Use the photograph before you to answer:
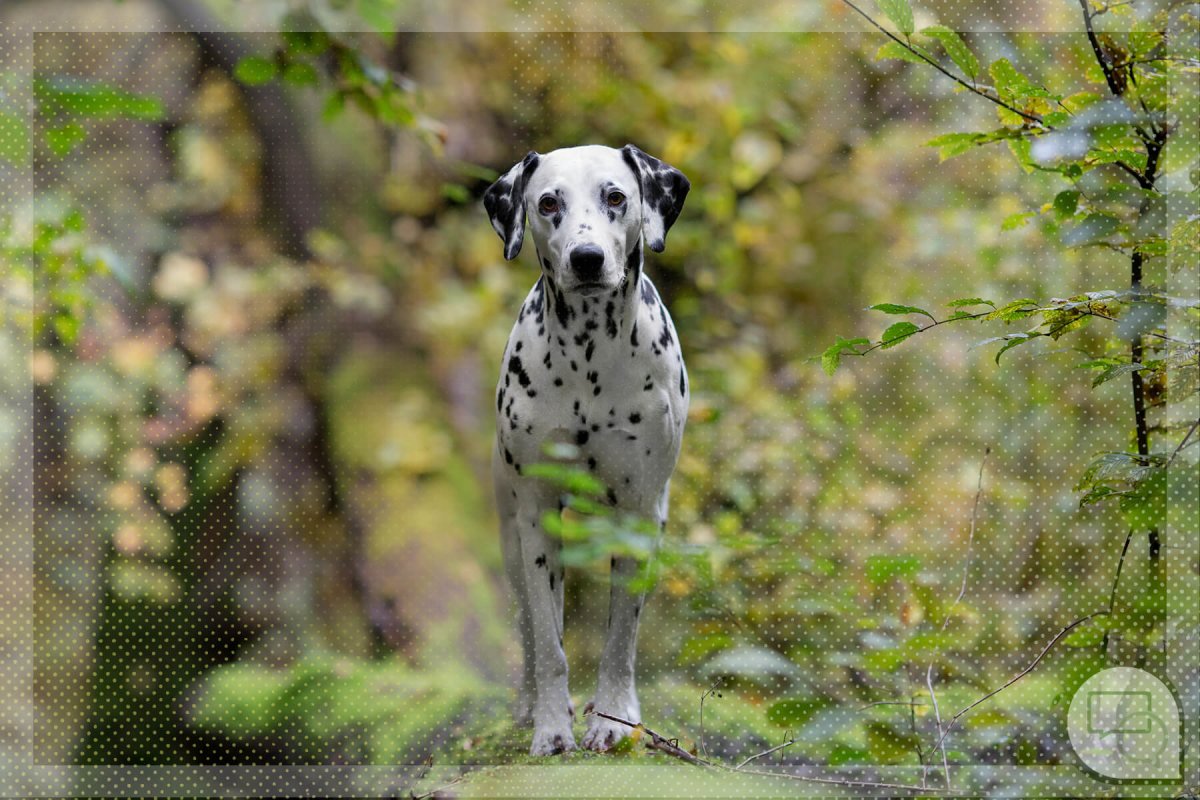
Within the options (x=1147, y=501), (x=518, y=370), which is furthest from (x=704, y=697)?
(x=1147, y=501)

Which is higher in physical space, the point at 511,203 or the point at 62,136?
the point at 62,136

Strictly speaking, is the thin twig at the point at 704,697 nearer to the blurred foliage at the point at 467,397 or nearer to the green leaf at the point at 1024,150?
the blurred foliage at the point at 467,397

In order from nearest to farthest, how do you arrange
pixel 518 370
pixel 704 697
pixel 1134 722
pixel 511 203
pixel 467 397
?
pixel 511 203, pixel 518 370, pixel 1134 722, pixel 704 697, pixel 467 397

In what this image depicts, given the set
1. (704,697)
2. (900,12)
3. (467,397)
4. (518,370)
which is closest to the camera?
(900,12)

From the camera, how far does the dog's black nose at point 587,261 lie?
1659 millimetres

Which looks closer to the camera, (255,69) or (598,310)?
(598,310)

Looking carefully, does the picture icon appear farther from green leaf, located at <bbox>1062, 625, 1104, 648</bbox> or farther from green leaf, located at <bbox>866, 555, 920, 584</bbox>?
green leaf, located at <bbox>866, 555, 920, 584</bbox>

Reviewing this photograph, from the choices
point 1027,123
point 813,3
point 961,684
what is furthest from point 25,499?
point 813,3

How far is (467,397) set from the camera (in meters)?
5.03

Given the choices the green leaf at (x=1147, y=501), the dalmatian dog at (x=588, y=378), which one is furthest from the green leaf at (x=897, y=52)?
the green leaf at (x=1147, y=501)

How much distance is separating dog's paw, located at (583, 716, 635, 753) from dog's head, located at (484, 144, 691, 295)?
32.6 inches

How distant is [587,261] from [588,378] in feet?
0.91

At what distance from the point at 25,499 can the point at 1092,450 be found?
10.9 ft

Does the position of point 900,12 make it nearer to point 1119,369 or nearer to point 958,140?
point 958,140
